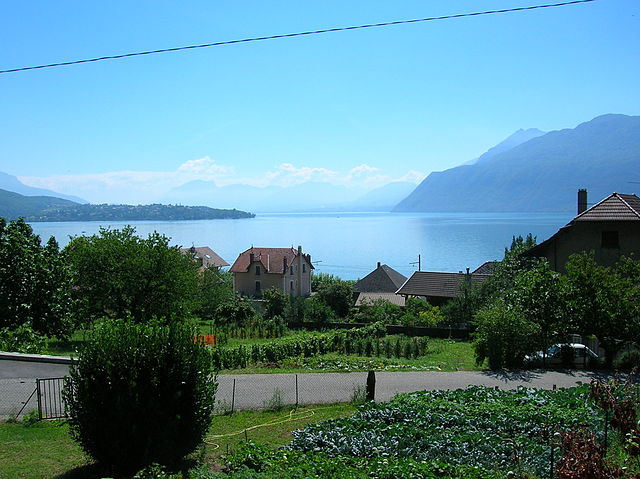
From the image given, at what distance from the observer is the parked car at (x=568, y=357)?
23688mm

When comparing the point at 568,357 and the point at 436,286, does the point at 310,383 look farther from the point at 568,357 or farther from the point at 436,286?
the point at 436,286

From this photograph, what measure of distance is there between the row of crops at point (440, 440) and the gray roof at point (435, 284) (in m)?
40.8

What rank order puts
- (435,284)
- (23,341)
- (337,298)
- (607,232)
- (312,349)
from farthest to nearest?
(435,284)
(337,298)
(607,232)
(312,349)
(23,341)

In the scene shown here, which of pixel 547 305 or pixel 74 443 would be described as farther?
pixel 547 305

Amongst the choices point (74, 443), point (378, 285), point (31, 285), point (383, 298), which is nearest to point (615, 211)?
point (74, 443)

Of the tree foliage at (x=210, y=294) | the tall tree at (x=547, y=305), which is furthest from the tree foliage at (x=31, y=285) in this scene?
the tall tree at (x=547, y=305)

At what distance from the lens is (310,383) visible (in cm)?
1981

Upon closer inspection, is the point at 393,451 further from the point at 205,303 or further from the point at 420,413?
the point at 205,303

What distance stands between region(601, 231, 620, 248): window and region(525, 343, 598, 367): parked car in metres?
10.5

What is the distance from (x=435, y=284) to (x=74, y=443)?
47.8 metres

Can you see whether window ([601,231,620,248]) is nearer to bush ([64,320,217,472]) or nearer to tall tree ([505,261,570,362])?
tall tree ([505,261,570,362])

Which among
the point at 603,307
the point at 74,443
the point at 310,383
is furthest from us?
the point at 603,307

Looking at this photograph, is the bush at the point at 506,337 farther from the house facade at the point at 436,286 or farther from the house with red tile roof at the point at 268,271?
the house with red tile roof at the point at 268,271

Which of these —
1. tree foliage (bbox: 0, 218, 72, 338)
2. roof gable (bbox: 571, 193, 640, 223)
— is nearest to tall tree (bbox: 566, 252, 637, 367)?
roof gable (bbox: 571, 193, 640, 223)
